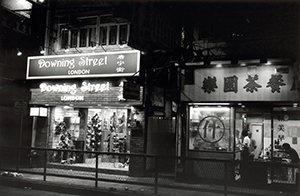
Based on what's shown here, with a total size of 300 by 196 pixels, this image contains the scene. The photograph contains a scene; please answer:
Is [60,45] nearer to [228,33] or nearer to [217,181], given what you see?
[228,33]

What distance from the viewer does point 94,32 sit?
1591 centimetres

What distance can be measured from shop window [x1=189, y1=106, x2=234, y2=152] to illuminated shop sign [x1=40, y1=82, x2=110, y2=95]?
438 centimetres

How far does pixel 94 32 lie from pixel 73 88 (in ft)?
9.96

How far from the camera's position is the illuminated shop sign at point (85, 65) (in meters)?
14.1

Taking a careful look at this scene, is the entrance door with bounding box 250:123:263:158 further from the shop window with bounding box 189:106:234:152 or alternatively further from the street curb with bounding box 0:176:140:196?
the street curb with bounding box 0:176:140:196

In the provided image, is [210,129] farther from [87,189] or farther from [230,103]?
[87,189]

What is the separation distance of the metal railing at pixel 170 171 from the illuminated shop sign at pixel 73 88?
10.2 feet

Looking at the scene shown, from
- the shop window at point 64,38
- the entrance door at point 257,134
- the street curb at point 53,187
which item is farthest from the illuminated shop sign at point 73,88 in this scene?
the entrance door at point 257,134

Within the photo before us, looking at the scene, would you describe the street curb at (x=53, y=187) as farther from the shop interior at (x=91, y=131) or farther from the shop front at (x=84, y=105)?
the shop interior at (x=91, y=131)

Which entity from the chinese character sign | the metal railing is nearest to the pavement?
the metal railing

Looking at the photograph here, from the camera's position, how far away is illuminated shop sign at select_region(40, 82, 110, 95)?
14.9 metres

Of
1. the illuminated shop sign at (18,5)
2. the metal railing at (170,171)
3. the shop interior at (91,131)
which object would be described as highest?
the illuminated shop sign at (18,5)

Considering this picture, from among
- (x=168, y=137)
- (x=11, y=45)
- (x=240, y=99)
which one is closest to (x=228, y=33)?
(x=240, y=99)

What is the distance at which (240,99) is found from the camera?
502 inches
